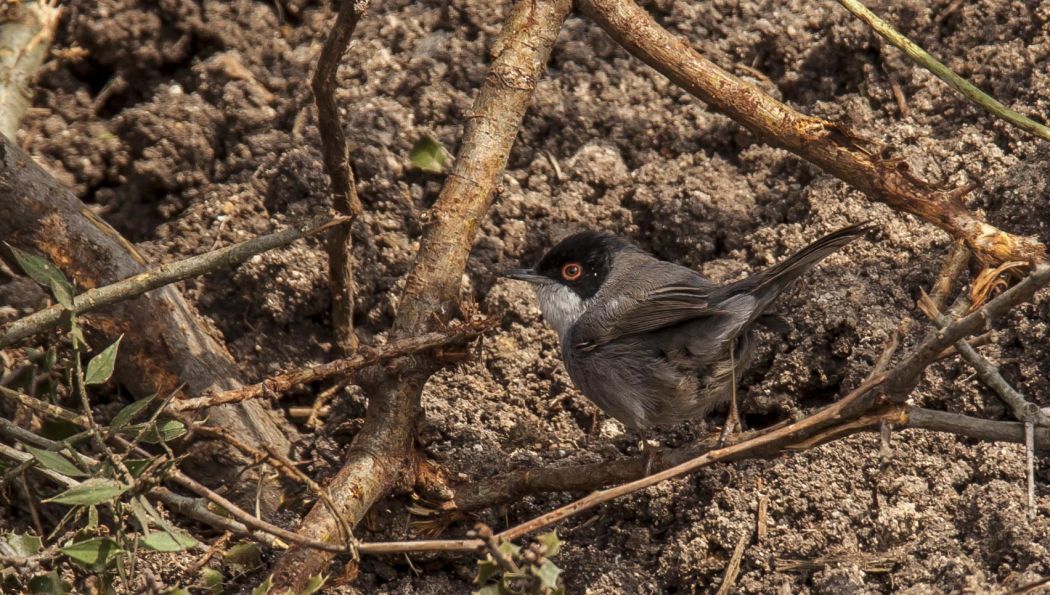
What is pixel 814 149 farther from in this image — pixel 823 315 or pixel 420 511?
pixel 420 511

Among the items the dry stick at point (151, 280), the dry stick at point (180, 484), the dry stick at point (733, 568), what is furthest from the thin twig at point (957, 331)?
the dry stick at point (151, 280)

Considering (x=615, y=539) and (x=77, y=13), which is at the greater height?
(x=77, y=13)

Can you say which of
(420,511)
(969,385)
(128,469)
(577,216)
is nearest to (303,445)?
(420,511)

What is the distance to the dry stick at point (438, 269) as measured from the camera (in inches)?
131

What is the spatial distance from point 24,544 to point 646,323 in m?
2.24

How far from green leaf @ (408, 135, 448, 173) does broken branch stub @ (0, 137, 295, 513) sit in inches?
49.6

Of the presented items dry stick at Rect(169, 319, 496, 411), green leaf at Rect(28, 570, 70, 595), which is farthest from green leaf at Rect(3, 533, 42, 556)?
dry stick at Rect(169, 319, 496, 411)

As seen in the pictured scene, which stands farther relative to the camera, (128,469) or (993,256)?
(993,256)

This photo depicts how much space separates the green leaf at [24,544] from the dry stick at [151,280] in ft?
1.92

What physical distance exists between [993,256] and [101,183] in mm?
3711

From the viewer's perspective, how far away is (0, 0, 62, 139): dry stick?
4652 mm

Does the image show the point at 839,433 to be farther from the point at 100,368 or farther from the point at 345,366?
the point at 100,368

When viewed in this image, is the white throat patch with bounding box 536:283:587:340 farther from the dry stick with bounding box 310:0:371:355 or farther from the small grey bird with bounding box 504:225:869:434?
the dry stick with bounding box 310:0:371:355

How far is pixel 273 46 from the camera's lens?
507cm
